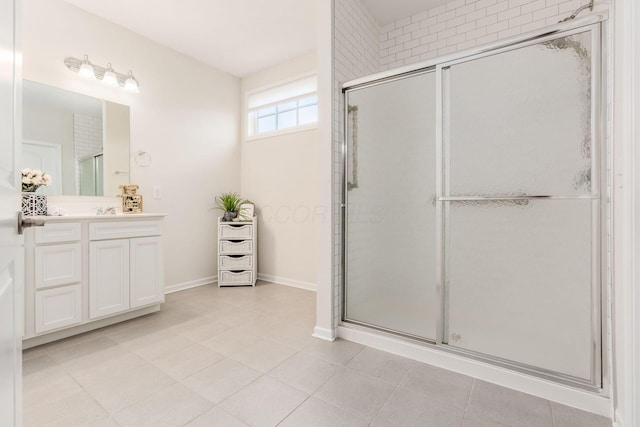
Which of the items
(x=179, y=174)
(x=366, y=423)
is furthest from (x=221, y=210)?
(x=366, y=423)

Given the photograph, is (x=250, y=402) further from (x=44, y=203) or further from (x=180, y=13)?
(x=180, y=13)

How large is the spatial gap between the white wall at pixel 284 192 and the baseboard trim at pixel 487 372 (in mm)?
1504

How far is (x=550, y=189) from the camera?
1538mm

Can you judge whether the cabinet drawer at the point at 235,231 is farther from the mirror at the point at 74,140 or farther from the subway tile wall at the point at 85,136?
the subway tile wall at the point at 85,136

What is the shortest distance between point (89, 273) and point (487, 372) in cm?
281

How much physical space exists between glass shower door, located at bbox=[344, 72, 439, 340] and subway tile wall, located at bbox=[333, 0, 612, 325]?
12 centimetres

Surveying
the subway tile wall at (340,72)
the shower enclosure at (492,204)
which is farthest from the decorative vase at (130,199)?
the shower enclosure at (492,204)

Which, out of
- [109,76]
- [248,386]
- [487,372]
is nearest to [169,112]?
[109,76]

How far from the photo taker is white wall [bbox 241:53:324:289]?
358cm

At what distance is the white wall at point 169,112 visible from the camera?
256cm

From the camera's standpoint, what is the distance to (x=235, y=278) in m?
3.65

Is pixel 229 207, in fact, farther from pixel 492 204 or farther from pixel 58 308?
pixel 492 204

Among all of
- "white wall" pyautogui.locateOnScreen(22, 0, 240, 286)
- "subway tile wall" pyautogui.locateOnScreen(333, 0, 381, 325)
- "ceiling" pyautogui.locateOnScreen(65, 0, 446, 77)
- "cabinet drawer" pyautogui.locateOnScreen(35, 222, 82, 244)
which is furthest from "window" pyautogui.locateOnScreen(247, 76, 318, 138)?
"cabinet drawer" pyautogui.locateOnScreen(35, 222, 82, 244)

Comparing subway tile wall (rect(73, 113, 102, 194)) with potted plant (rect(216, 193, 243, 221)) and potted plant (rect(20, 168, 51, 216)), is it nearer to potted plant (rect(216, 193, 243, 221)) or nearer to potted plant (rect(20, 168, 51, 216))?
potted plant (rect(20, 168, 51, 216))
